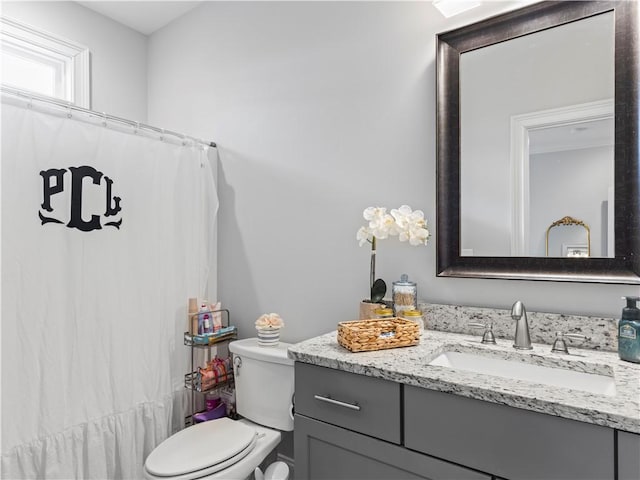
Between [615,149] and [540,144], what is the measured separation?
0.22 metres

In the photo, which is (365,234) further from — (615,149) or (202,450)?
(202,450)

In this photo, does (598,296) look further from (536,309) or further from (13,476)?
(13,476)

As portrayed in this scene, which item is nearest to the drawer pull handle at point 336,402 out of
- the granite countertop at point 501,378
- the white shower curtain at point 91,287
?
the granite countertop at point 501,378

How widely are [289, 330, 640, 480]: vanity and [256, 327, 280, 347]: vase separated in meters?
0.56

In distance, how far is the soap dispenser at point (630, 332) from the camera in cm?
111

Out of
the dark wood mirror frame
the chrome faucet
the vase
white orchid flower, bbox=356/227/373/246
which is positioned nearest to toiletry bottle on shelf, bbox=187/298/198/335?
the vase

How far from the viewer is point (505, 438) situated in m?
0.93

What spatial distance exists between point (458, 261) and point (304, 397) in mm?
760

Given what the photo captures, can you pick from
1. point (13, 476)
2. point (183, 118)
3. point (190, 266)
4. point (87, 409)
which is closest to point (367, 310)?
point (190, 266)

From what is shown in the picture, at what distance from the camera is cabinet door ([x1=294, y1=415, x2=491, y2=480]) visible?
1.02 m

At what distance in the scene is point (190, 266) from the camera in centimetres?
218

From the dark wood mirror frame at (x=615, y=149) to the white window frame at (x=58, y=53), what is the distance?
7.11 feet

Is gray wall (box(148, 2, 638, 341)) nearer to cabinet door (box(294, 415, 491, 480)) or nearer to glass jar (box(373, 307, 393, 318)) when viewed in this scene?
glass jar (box(373, 307, 393, 318))

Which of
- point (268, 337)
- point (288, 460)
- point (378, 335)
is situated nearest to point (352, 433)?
point (378, 335)
